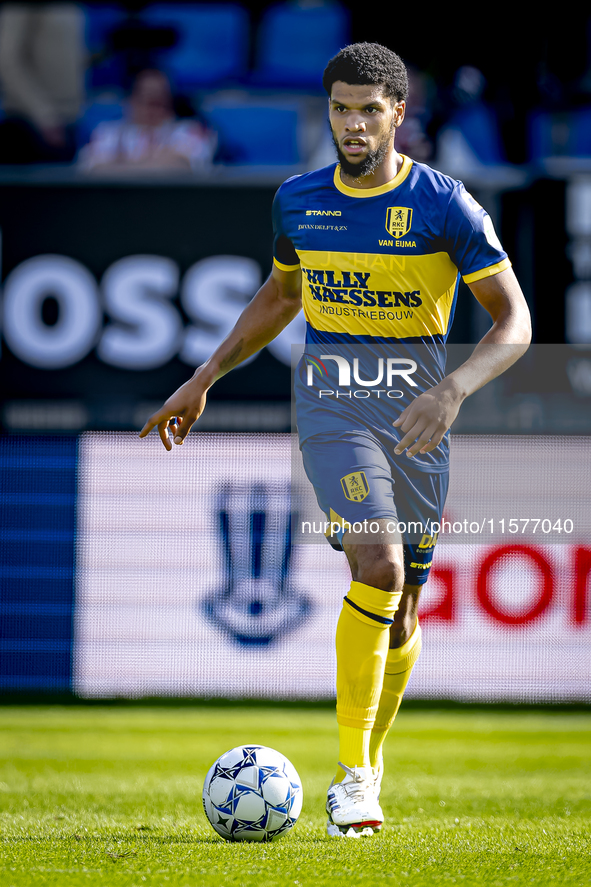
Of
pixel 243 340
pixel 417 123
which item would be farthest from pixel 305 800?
pixel 417 123

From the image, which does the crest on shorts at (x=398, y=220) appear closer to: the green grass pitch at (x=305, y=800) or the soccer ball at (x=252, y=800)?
the soccer ball at (x=252, y=800)

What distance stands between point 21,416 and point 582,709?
3856 mm

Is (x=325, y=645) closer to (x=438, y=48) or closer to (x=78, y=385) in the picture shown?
(x=78, y=385)

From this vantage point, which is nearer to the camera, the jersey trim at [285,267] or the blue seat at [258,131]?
the jersey trim at [285,267]

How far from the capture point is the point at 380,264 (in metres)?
3.44

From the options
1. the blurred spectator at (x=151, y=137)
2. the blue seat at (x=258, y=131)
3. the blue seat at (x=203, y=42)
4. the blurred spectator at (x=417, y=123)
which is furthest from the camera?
the blue seat at (x=203, y=42)

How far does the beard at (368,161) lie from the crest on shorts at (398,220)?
137 millimetres

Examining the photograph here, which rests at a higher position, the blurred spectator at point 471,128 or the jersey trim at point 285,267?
the blurred spectator at point 471,128

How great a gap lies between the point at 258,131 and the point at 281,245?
238 inches

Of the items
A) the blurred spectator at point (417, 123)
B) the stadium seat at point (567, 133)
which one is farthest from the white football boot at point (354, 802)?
the stadium seat at point (567, 133)

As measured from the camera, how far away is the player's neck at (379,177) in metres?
3.45

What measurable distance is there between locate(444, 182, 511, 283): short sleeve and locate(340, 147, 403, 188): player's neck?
21cm

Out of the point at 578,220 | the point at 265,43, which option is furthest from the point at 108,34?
the point at 578,220

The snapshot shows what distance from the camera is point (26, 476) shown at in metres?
6.88
